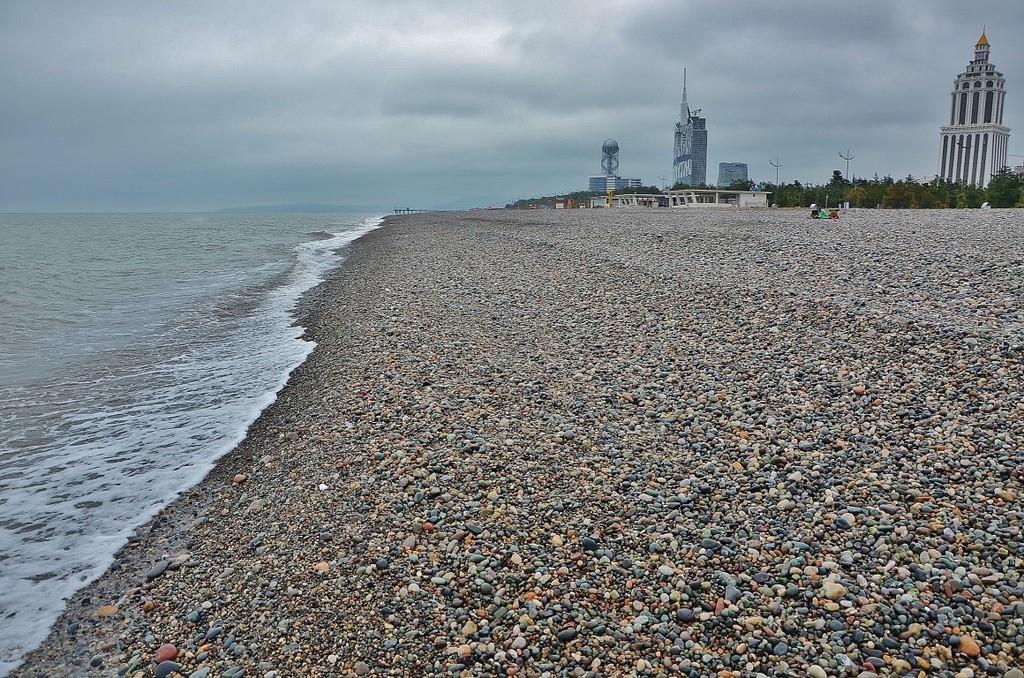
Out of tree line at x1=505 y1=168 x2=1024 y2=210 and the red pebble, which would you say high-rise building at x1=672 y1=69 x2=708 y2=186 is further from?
the red pebble

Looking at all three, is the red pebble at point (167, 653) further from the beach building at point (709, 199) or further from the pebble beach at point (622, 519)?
the beach building at point (709, 199)

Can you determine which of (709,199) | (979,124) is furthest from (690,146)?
(709,199)

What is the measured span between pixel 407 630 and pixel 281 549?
1370 millimetres

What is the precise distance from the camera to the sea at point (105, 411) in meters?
4.70

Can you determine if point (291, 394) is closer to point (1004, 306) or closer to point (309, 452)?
point (309, 452)

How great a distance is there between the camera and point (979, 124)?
17500 centimetres

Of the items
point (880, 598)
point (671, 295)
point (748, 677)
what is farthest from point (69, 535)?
point (671, 295)

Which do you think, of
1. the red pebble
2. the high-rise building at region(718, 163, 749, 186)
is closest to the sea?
the red pebble

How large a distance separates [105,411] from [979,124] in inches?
8787

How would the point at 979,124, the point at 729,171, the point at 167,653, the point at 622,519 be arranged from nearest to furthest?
the point at 167,653, the point at 622,519, the point at 729,171, the point at 979,124

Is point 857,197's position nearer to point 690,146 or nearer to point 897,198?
point 897,198

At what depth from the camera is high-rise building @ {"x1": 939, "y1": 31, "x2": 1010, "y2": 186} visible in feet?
566

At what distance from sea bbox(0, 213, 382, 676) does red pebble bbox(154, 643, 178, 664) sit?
924 millimetres

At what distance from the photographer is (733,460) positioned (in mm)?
4891
